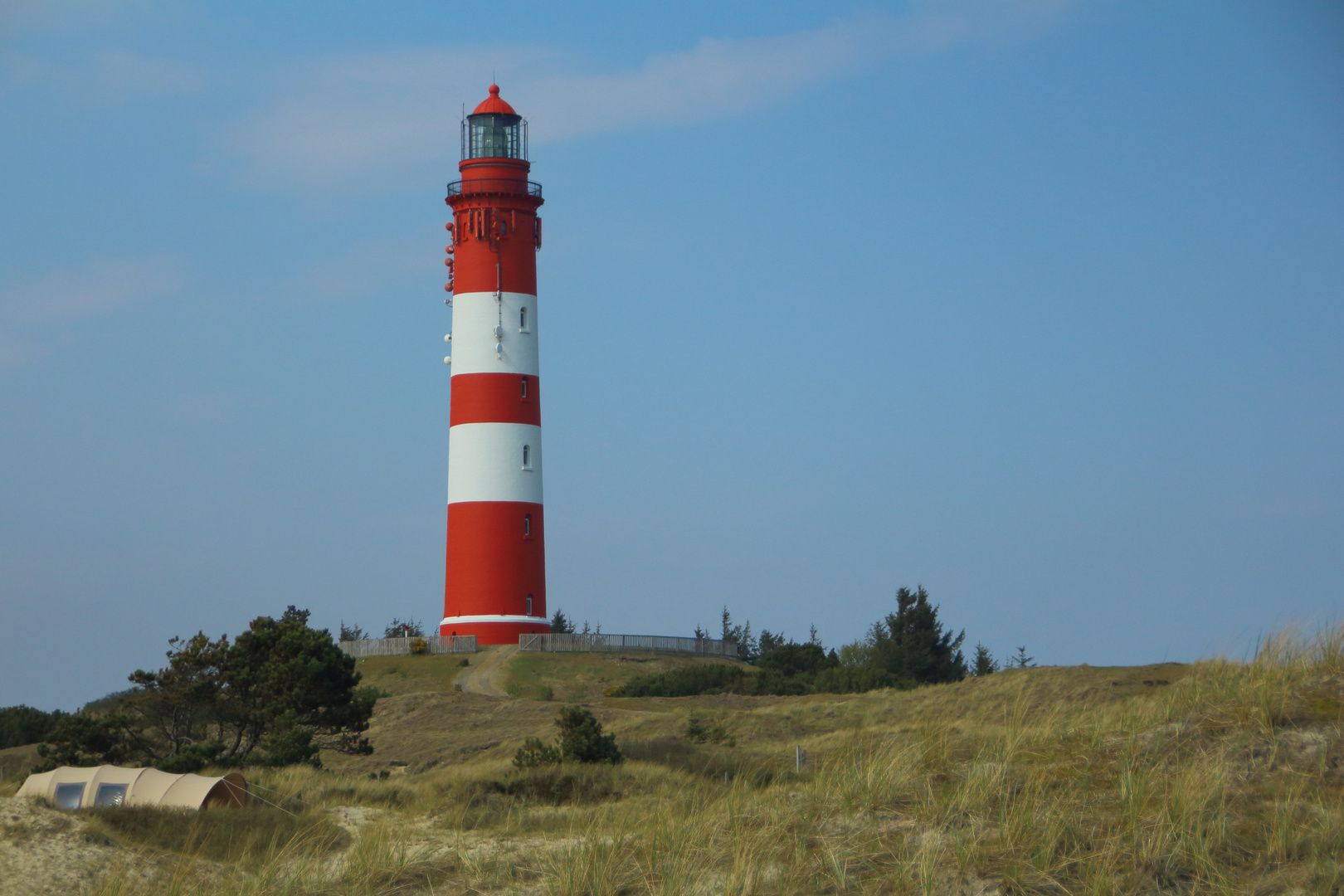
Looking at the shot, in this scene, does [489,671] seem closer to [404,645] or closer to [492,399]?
[404,645]

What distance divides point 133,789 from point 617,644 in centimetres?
3473

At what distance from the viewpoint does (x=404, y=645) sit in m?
49.4

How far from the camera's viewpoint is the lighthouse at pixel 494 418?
45.4m

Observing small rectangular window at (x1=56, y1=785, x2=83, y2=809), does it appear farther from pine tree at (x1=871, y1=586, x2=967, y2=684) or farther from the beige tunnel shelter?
pine tree at (x1=871, y1=586, x2=967, y2=684)

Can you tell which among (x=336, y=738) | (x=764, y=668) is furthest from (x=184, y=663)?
(x=764, y=668)

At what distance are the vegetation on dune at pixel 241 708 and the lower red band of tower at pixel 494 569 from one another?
1504 cm

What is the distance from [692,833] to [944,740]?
120 inches

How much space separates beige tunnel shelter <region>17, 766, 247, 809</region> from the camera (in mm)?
16047

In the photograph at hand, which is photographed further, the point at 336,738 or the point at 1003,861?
the point at 336,738

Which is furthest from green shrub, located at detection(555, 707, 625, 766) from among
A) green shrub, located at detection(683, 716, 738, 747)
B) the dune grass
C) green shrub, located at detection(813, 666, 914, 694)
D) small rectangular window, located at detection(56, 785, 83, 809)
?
green shrub, located at detection(813, 666, 914, 694)

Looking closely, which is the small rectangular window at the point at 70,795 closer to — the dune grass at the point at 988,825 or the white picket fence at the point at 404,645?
the dune grass at the point at 988,825

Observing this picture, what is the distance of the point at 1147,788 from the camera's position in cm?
1058

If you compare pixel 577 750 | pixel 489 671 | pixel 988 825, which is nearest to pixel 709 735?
pixel 577 750

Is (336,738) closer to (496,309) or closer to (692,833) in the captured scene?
(496,309)
